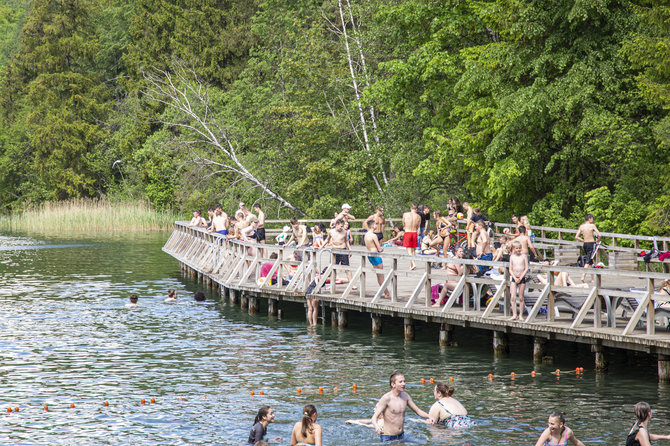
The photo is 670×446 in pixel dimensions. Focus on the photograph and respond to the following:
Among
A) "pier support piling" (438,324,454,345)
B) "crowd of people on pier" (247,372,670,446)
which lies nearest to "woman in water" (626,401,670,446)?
"crowd of people on pier" (247,372,670,446)

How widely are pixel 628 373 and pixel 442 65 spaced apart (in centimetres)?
1935

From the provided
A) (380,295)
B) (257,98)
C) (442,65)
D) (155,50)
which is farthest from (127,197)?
(380,295)

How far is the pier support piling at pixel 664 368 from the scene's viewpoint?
15438mm

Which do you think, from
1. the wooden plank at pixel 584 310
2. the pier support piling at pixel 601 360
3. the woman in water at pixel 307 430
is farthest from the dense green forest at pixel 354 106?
the woman in water at pixel 307 430

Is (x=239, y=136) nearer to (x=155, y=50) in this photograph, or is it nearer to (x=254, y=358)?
(x=155, y=50)

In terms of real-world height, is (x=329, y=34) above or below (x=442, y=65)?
above

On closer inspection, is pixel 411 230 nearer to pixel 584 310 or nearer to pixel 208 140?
pixel 584 310

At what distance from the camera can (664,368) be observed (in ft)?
51.0

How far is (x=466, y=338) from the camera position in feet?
68.1

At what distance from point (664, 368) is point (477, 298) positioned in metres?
4.09

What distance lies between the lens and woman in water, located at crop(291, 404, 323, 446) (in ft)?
39.1

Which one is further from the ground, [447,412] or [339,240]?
[339,240]

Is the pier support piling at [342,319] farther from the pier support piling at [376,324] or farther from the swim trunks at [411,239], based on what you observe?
the swim trunks at [411,239]

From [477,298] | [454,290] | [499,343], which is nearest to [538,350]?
[499,343]
